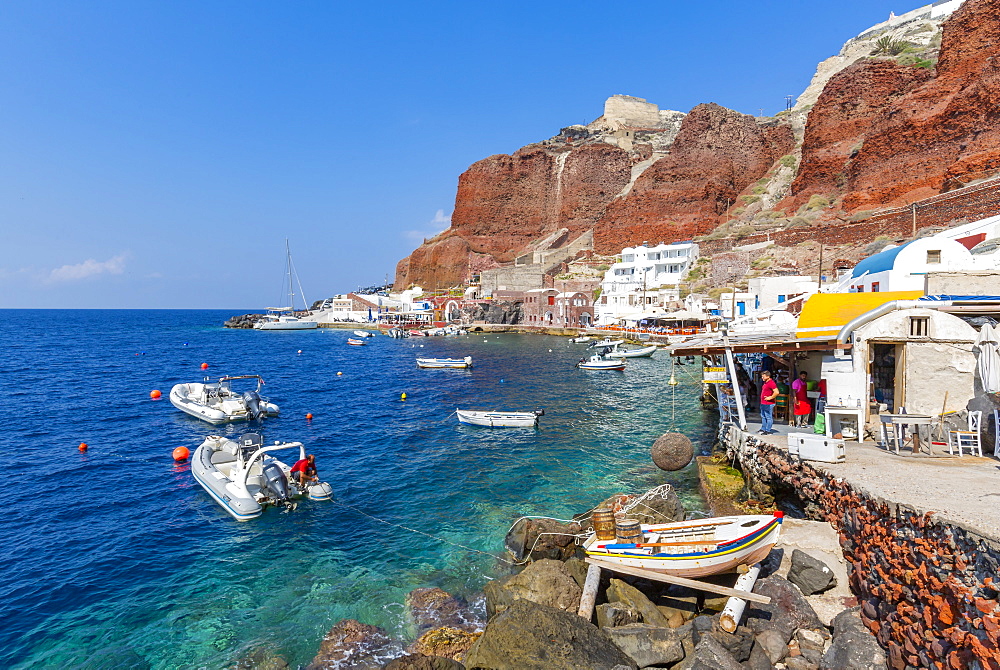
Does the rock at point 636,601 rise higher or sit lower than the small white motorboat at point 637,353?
lower

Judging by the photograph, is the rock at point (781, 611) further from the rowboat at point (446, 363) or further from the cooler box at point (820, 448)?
the rowboat at point (446, 363)

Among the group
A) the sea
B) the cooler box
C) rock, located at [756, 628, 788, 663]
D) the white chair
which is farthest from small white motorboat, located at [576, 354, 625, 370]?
rock, located at [756, 628, 788, 663]

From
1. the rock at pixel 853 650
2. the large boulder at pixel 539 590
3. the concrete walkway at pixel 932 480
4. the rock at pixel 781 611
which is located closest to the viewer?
the rock at pixel 853 650

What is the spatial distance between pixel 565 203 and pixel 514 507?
12562cm

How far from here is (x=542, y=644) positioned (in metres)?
8.22

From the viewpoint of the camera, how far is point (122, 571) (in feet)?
43.5

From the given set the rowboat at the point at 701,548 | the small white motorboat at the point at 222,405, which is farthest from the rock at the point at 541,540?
the small white motorboat at the point at 222,405

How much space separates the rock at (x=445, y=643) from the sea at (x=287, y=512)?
71 cm

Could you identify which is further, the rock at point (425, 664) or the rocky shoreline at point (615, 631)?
the rock at point (425, 664)

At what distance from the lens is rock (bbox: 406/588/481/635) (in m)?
10.5

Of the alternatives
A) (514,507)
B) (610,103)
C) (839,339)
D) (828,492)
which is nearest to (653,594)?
(828,492)

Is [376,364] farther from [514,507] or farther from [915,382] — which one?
[915,382]

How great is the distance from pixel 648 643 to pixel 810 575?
3.27 metres

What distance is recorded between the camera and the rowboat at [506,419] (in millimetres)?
26812
